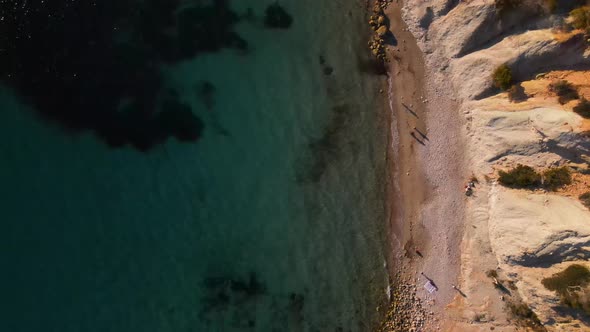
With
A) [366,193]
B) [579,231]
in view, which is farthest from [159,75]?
[579,231]

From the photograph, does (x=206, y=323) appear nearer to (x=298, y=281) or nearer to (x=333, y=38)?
(x=298, y=281)

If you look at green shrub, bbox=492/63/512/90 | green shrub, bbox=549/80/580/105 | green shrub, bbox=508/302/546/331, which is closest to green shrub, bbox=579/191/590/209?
green shrub, bbox=549/80/580/105

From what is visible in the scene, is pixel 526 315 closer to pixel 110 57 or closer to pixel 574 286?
pixel 574 286

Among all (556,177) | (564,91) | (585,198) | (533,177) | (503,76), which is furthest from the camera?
(503,76)

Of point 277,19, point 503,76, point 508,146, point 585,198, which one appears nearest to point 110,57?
point 277,19

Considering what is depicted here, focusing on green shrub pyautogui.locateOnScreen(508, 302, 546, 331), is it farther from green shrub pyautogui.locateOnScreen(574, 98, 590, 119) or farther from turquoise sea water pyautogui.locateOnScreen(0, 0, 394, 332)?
green shrub pyautogui.locateOnScreen(574, 98, 590, 119)

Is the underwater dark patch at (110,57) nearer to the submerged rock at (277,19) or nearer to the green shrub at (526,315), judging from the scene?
the submerged rock at (277,19)

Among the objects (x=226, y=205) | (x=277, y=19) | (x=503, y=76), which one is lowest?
(x=226, y=205)

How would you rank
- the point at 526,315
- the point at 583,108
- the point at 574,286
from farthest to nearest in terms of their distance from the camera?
the point at 526,315
the point at 574,286
the point at 583,108

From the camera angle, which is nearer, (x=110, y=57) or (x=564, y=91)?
(x=564, y=91)
